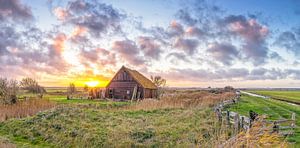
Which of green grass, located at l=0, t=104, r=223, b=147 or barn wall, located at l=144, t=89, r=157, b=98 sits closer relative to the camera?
green grass, located at l=0, t=104, r=223, b=147

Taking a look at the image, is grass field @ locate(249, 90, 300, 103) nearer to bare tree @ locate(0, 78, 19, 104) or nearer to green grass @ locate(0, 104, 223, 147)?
green grass @ locate(0, 104, 223, 147)

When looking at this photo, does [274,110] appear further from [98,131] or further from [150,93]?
[150,93]

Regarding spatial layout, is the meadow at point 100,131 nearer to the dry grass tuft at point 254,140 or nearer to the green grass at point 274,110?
the dry grass tuft at point 254,140

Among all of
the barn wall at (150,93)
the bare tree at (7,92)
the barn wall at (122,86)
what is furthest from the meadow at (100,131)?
the barn wall at (150,93)

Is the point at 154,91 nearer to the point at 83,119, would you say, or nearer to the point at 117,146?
the point at 83,119

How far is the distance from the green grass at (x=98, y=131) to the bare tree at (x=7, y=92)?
8.69 m

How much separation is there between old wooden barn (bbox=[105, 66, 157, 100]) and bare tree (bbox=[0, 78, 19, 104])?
1684 centimetres

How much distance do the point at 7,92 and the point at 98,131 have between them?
53.0 ft

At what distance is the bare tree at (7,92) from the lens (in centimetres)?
2504

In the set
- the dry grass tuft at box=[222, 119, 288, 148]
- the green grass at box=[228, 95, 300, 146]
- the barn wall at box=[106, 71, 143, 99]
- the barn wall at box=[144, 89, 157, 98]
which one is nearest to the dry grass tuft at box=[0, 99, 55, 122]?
the green grass at box=[228, 95, 300, 146]

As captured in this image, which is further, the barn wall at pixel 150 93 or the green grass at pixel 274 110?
the barn wall at pixel 150 93

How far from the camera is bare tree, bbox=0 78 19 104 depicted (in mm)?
25038

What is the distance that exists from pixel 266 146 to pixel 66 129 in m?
10.8

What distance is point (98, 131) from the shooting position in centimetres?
1381
